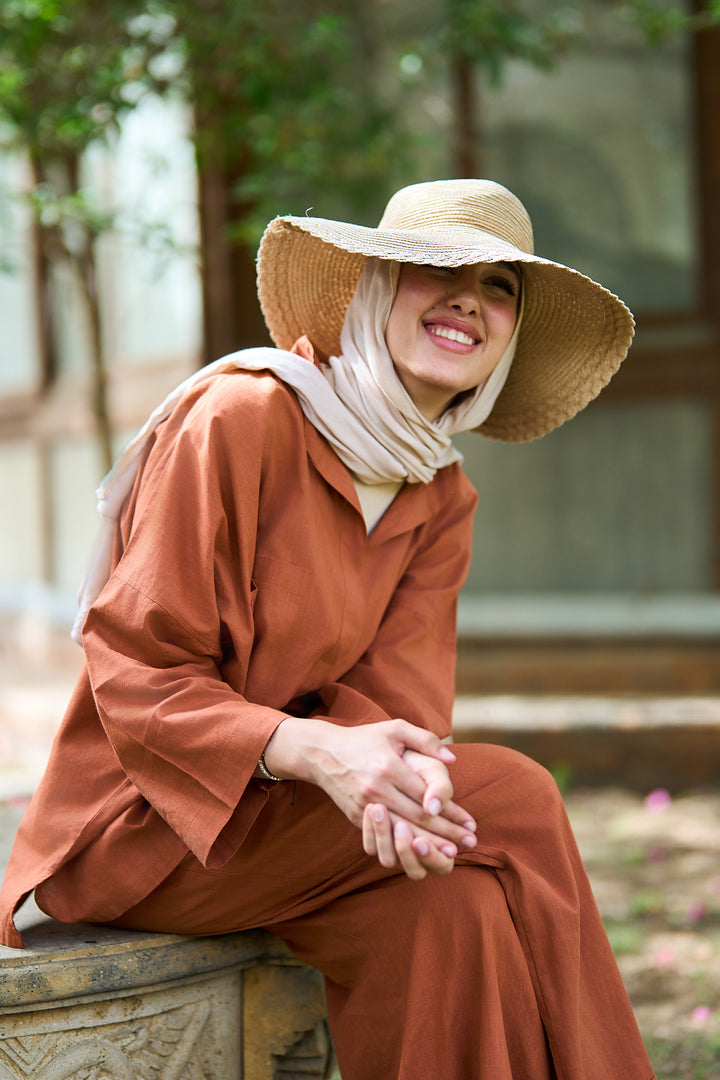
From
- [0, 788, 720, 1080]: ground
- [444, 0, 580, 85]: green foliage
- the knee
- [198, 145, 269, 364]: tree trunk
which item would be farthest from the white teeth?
[198, 145, 269, 364]: tree trunk

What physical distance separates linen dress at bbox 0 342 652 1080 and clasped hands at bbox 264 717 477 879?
8 cm

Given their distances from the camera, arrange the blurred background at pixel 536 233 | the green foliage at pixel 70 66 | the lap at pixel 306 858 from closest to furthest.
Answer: the lap at pixel 306 858
the green foliage at pixel 70 66
the blurred background at pixel 536 233

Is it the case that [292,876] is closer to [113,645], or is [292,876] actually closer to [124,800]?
[124,800]

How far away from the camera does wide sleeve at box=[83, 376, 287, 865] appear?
1.70 m

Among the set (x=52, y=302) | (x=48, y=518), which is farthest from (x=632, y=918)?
(x=52, y=302)

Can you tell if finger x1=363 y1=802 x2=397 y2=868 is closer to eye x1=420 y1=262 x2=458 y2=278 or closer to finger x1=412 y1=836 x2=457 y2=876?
finger x1=412 y1=836 x2=457 y2=876

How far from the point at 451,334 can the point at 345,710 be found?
66cm

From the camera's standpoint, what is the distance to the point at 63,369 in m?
7.39

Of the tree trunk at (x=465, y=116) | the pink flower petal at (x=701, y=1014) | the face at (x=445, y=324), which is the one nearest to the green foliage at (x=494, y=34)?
the tree trunk at (x=465, y=116)

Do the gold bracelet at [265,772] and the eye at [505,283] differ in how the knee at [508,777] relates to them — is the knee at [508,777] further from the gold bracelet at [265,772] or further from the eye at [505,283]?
the eye at [505,283]

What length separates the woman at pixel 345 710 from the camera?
1.71 meters

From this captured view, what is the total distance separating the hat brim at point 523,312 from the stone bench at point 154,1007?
3.78 ft

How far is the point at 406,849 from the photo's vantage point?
1573 mm

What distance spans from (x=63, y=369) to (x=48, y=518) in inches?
37.2
